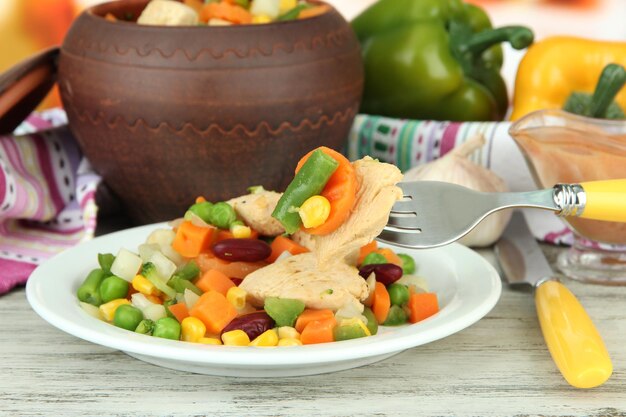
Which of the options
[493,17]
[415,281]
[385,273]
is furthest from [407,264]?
[493,17]

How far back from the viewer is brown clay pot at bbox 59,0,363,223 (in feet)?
7.36

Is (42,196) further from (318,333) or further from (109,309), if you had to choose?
(318,333)

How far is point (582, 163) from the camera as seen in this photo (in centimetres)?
212

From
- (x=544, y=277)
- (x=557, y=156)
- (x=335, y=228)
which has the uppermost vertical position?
(x=335, y=228)

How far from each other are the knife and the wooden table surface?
0.18 feet

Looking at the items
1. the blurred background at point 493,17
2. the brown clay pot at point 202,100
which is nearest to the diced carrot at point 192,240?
the brown clay pot at point 202,100

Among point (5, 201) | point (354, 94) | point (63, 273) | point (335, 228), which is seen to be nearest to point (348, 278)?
point (335, 228)

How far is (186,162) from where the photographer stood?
7.61 feet

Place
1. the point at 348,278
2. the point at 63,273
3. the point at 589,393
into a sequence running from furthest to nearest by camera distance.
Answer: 1. the point at 63,273
2. the point at 348,278
3. the point at 589,393

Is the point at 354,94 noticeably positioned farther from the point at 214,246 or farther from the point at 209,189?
the point at 214,246

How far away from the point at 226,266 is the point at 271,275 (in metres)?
0.15

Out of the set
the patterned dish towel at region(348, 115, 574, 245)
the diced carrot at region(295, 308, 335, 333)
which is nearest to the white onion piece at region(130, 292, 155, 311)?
the diced carrot at region(295, 308, 335, 333)

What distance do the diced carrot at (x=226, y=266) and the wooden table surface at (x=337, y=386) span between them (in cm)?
24

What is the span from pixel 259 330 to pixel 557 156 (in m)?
0.89
